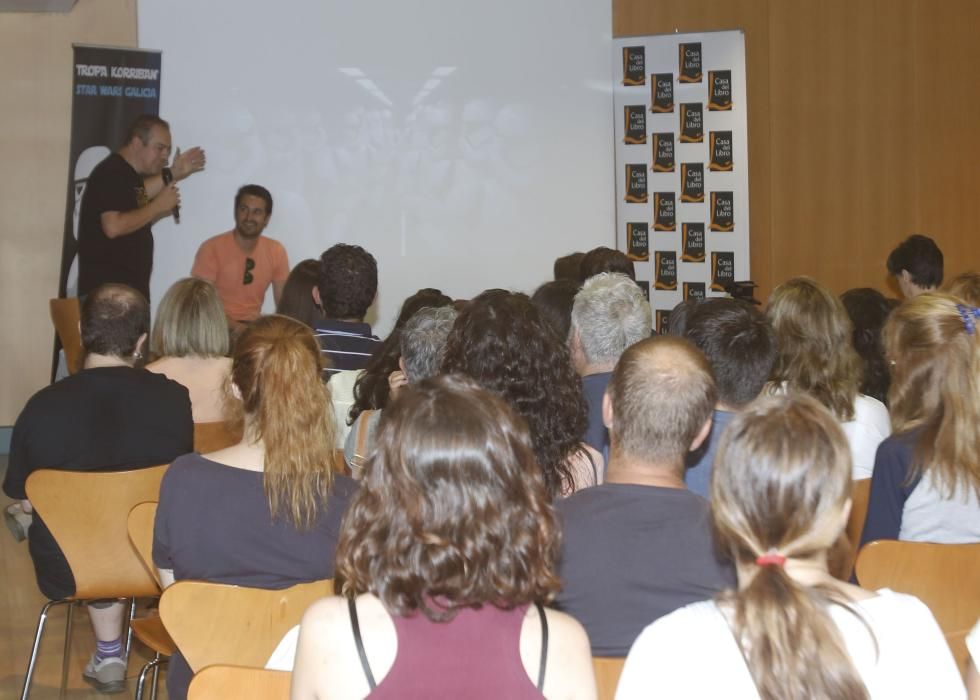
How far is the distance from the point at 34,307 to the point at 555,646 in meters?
6.98

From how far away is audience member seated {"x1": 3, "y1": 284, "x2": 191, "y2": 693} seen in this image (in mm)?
3477

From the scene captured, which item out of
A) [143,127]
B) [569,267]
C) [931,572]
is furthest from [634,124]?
[931,572]

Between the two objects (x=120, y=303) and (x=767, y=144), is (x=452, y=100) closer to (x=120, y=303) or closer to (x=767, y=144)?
(x=767, y=144)

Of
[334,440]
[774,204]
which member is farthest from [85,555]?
[774,204]

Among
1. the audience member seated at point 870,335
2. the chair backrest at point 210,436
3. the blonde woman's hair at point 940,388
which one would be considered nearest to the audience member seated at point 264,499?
the blonde woman's hair at point 940,388

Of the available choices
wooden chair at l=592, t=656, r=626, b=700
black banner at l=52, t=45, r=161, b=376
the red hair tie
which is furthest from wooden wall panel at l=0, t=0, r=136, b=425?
the red hair tie

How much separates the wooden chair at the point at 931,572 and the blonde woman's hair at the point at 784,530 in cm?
95

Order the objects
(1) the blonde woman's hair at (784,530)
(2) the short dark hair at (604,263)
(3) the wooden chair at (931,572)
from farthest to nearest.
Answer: (2) the short dark hair at (604,263) → (3) the wooden chair at (931,572) → (1) the blonde woman's hair at (784,530)

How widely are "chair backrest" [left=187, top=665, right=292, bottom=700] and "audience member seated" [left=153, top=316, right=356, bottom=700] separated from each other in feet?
2.24

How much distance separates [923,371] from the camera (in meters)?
2.82

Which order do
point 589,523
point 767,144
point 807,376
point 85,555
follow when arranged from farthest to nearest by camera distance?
point 767,144 < point 807,376 < point 85,555 < point 589,523

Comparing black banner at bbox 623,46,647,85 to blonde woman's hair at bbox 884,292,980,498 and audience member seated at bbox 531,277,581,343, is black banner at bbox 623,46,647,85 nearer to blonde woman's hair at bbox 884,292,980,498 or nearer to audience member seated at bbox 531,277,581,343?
audience member seated at bbox 531,277,581,343

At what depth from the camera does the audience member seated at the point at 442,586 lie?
1607 mm

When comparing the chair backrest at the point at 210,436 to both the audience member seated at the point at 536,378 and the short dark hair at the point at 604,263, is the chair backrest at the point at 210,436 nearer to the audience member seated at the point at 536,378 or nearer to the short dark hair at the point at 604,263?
the audience member seated at the point at 536,378
